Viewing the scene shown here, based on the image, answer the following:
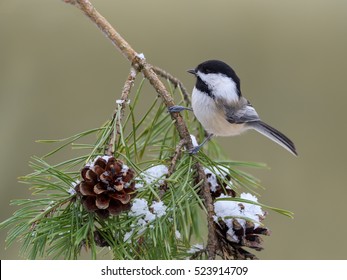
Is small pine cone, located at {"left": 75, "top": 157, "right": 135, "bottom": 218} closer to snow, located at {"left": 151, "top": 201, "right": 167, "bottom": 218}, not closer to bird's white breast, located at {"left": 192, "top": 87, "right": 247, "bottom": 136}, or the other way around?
snow, located at {"left": 151, "top": 201, "right": 167, "bottom": 218}

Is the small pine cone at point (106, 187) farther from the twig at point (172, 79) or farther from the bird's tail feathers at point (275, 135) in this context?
the bird's tail feathers at point (275, 135)

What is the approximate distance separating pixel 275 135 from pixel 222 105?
5.7 inches

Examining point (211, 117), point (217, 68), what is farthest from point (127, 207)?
point (217, 68)

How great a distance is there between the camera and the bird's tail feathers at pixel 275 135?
4.00 ft

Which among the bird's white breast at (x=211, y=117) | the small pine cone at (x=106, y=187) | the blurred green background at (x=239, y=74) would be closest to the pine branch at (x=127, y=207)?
the small pine cone at (x=106, y=187)

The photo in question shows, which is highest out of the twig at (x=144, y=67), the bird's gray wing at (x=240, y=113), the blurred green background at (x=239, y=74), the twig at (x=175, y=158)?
the blurred green background at (x=239, y=74)

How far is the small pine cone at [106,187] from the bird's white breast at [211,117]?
Result: 0.38 meters

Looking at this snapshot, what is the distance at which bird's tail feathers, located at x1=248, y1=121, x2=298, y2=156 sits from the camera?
122 centimetres

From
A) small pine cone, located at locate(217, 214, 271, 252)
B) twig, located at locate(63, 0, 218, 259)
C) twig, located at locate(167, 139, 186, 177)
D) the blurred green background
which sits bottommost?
small pine cone, located at locate(217, 214, 271, 252)

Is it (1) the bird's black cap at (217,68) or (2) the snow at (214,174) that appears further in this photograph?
(1) the bird's black cap at (217,68)

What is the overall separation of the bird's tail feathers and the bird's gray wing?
21 mm

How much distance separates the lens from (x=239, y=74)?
202 centimetres

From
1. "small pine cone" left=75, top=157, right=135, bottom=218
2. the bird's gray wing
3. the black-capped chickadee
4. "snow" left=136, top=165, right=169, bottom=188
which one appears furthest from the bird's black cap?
"small pine cone" left=75, top=157, right=135, bottom=218
